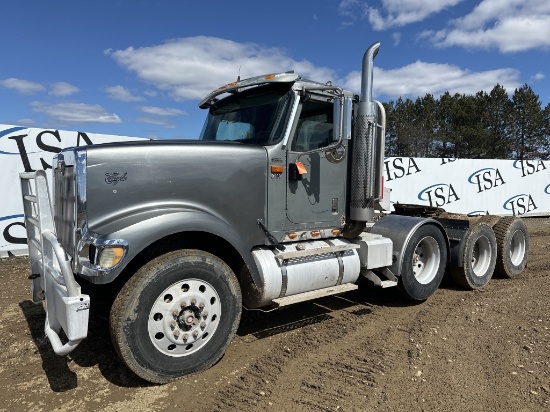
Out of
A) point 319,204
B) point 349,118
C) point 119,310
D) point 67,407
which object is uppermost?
point 349,118

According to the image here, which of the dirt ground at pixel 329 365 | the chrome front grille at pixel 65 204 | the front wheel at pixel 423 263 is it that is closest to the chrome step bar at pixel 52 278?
the chrome front grille at pixel 65 204

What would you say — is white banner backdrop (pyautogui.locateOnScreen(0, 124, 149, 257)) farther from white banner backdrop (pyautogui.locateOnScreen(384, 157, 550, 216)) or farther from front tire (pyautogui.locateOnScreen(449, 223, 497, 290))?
white banner backdrop (pyautogui.locateOnScreen(384, 157, 550, 216))

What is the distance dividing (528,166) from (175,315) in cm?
1673

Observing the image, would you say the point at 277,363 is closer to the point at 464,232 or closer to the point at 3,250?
the point at 464,232

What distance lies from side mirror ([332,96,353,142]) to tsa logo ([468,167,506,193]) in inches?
467

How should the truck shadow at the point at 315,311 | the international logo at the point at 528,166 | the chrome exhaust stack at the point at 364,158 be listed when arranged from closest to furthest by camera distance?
the truck shadow at the point at 315,311, the chrome exhaust stack at the point at 364,158, the international logo at the point at 528,166

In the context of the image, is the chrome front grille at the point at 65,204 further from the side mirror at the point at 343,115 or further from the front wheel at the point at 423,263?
the front wheel at the point at 423,263

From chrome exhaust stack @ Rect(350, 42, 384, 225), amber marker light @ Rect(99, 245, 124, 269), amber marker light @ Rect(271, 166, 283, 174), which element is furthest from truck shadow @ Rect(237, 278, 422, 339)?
amber marker light @ Rect(99, 245, 124, 269)

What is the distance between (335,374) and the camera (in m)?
3.62

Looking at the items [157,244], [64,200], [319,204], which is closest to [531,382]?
[319,204]

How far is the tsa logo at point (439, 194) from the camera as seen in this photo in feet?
45.3

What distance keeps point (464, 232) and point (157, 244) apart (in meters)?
4.56

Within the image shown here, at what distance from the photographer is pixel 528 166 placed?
1633cm

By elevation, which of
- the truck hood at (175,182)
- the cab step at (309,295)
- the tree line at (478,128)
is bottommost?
the cab step at (309,295)
